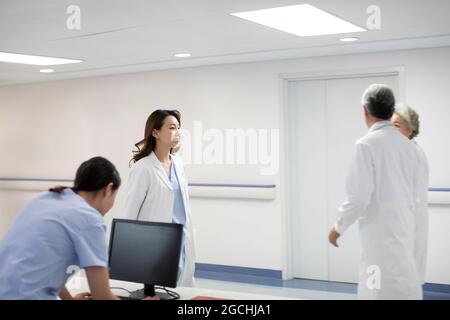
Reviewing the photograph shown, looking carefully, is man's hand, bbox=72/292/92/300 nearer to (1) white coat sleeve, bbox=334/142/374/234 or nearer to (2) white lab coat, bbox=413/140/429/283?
(1) white coat sleeve, bbox=334/142/374/234

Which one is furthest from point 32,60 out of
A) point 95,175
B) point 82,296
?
point 95,175

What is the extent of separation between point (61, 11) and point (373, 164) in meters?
2.18

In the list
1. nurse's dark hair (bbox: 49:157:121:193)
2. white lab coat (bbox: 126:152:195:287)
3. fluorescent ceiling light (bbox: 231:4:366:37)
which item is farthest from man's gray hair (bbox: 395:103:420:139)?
nurse's dark hair (bbox: 49:157:121:193)

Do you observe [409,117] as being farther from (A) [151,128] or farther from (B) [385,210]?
(A) [151,128]

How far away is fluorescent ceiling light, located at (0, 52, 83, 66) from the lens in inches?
230

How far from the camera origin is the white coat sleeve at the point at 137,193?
139 inches

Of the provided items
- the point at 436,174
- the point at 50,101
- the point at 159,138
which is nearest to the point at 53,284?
the point at 159,138

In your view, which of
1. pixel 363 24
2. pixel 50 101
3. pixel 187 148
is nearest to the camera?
pixel 363 24

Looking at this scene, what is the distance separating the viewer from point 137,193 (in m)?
3.54

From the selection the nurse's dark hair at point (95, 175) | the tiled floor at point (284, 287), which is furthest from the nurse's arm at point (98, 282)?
the tiled floor at point (284, 287)

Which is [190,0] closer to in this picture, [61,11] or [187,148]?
[61,11]

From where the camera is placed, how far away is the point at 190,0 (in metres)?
3.60

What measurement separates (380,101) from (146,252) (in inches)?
60.1

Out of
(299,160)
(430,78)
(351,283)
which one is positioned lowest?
(351,283)
